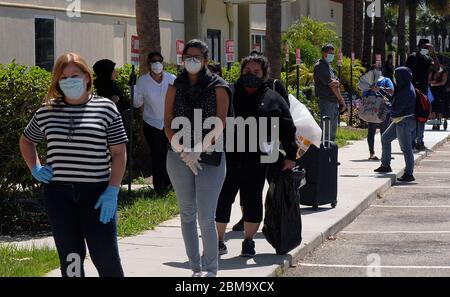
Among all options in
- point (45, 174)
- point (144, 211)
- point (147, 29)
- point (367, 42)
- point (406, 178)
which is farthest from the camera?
point (367, 42)

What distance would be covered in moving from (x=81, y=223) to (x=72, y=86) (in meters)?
0.89

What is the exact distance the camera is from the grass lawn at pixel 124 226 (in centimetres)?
821

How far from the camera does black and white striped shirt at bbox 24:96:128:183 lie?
6.27 m

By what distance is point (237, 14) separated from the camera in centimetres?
3591

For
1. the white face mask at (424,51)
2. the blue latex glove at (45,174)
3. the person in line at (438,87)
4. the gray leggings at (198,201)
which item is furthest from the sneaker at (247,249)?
the person in line at (438,87)

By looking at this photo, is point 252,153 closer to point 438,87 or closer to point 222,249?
point 222,249

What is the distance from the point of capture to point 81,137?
20.5 feet

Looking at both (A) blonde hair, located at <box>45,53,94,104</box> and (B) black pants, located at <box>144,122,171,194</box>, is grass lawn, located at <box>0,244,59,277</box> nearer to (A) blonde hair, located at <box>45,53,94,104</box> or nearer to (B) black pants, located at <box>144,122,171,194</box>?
(A) blonde hair, located at <box>45,53,94,104</box>

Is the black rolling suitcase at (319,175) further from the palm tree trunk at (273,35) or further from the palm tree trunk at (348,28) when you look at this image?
the palm tree trunk at (348,28)

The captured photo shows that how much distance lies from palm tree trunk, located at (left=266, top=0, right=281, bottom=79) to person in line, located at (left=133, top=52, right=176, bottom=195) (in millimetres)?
9822

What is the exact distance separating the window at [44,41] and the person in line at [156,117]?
8.71 metres

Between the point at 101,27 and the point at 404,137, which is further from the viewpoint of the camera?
the point at 101,27

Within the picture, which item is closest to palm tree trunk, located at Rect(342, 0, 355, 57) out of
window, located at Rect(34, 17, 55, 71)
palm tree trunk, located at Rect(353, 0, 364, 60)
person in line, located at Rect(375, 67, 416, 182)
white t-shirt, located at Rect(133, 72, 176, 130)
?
palm tree trunk, located at Rect(353, 0, 364, 60)

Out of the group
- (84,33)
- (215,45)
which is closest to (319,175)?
(84,33)
